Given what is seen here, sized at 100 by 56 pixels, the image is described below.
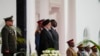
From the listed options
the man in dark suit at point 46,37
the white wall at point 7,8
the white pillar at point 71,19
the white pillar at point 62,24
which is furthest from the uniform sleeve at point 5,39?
the white pillar at point 71,19

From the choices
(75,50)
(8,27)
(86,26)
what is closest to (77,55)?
(75,50)

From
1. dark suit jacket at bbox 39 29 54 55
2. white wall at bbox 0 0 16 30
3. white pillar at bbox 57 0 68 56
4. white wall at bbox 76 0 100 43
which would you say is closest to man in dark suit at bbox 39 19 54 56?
dark suit jacket at bbox 39 29 54 55

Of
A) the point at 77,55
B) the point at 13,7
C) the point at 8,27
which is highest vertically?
the point at 13,7

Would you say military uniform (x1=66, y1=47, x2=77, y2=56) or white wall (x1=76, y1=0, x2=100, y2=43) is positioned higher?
white wall (x1=76, y1=0, x2=100, y2=43)

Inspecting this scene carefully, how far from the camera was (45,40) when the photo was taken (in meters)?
3.61

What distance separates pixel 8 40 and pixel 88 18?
541 cm

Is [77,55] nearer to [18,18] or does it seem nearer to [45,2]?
[18,18]

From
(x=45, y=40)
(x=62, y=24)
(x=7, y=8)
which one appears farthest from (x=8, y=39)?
(x=62, y=24)

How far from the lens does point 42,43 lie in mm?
3627

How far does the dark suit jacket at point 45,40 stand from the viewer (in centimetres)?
357

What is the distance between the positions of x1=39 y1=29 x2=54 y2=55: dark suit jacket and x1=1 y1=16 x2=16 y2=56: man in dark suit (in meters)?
0.57

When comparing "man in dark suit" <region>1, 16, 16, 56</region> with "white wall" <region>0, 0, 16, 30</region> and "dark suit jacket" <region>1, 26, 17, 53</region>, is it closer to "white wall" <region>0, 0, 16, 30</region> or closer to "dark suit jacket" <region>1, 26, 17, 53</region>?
"dark suit jacket" <region>1, 26, 17, 53</region>

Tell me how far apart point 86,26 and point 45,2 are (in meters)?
1.50

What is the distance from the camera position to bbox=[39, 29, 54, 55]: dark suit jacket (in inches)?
140
